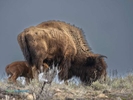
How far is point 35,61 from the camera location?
9711 millimetres

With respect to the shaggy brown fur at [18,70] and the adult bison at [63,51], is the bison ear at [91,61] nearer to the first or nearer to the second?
the adult bison at [63,51]

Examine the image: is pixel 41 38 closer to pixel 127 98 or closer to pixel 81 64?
pixel 81 64

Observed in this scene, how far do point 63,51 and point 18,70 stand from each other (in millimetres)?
1663

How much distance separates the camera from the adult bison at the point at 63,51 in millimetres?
9711

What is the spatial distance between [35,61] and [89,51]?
3.09 meters

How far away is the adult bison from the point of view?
971 cm

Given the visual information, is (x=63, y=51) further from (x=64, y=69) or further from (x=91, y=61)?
(x=91, y=61)

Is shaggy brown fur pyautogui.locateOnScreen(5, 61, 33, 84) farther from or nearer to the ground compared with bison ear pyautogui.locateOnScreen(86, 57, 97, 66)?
nearer to the ground

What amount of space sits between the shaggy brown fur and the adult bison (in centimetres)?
65

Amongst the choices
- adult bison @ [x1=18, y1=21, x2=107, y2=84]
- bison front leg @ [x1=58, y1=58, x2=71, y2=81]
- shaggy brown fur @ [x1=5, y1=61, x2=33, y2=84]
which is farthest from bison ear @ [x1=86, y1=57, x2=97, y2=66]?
shaggy brown fur @ [x1=5, y1=61, x2=33, y2=84]

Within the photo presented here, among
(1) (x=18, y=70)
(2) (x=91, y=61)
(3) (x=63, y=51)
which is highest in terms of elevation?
(3) (x=63, y=51)

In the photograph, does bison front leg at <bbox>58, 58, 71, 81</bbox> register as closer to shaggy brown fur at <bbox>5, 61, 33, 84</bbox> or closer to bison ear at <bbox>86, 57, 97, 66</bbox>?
bison ear at <bbox>86, 57, 97, 66</bbox>

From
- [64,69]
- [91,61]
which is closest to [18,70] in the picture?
[64,69]

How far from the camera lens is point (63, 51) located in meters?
10.8
